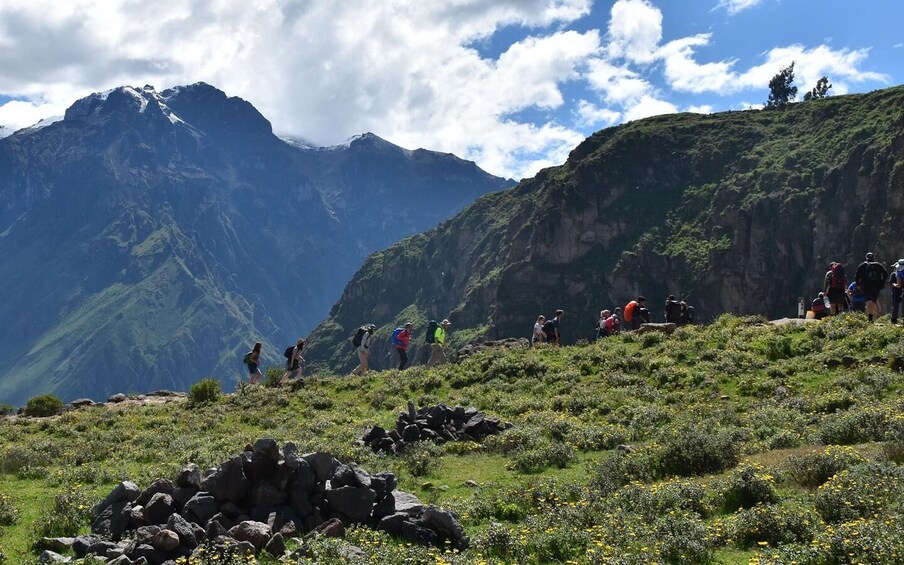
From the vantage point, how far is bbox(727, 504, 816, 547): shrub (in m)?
10.4

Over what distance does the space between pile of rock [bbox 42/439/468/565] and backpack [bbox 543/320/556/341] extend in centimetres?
2857

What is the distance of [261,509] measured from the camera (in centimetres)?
1236

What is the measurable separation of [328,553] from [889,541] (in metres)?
7.43

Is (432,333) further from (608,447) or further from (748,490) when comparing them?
(748,490)

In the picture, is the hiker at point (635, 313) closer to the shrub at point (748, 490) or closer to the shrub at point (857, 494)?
the shrub at point (748, 490)

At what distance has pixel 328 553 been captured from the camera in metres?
10.6

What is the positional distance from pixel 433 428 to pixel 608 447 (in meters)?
5.35

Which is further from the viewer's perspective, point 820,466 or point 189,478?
point 820,466

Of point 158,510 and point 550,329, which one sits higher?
point 550,329

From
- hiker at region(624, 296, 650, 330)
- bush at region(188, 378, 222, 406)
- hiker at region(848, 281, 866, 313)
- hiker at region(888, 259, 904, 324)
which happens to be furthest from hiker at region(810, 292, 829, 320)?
bush at region(188, 378, 222, 406)

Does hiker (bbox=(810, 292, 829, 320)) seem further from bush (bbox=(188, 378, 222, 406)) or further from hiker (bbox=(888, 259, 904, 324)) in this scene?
bush (bbox=(188, 378, 222, 406))

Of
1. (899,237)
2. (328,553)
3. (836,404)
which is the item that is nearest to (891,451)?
(836,404)

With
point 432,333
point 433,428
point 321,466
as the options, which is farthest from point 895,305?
point 321,466

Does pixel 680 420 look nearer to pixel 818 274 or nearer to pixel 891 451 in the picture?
pixel 891 451
